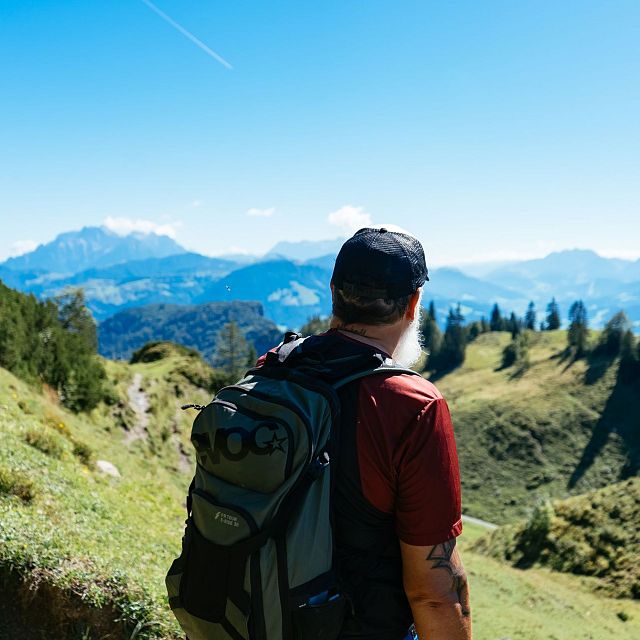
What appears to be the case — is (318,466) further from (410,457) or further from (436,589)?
(436,589)

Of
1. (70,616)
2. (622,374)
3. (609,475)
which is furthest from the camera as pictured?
(622,374)

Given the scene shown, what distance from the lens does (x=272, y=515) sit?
228cm

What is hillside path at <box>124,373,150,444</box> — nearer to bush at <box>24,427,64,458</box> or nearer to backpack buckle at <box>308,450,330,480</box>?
bush at <box>24,427,64,458</box>

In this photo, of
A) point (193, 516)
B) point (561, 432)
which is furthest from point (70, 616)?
point (561, 432)

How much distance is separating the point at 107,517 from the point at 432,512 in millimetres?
5723

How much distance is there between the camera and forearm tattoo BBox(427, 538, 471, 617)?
2.34 meters

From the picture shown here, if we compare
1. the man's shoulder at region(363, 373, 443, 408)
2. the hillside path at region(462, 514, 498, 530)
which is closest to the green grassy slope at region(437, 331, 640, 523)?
the hillside path at region(462, 514, 498, 530)

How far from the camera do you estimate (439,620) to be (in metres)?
2.39

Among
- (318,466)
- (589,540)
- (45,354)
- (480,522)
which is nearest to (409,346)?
(318,466)

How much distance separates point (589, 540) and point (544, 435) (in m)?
57.4

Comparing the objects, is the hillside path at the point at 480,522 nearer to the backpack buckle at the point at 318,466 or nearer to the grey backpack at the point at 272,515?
the grey backpack at the point at 272,515

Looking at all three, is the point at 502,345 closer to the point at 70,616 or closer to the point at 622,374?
the point at 622,374

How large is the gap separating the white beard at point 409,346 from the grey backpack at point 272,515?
1.22 ft

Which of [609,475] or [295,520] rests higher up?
[295,520]
